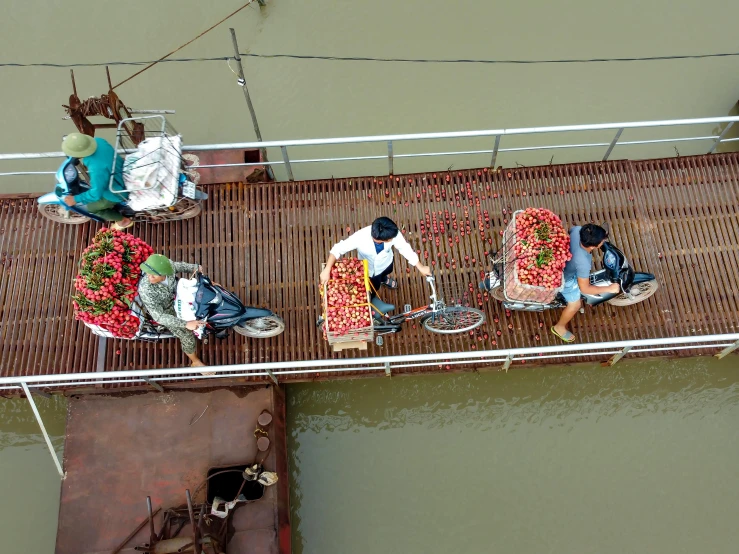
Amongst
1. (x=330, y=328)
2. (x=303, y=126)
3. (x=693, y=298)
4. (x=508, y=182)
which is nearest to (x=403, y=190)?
(x=508, y=182)

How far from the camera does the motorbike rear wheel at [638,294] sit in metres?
5.45

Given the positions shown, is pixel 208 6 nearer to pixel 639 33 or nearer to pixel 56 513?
pixel 639 33

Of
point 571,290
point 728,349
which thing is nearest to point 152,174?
point 571,290

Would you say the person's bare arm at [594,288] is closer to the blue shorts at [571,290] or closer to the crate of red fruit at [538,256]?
the blue shorts at [571,290]

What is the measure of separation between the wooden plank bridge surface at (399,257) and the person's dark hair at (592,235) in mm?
1499

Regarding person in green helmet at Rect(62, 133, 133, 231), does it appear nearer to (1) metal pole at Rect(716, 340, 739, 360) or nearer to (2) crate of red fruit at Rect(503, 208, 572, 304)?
(2) crate of red fruit at Rect(503, 208, 572, 304)

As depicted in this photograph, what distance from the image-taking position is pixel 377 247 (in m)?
4.93

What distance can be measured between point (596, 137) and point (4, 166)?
31.5 feet

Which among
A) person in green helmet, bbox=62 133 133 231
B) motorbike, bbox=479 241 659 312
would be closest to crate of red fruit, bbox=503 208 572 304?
motorbike, bbox=479 241 659 312

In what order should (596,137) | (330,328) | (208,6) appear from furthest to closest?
(208,6) < (596,137) < (330,328)

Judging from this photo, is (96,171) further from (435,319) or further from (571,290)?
(571,290)

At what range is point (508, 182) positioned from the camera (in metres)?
6.41

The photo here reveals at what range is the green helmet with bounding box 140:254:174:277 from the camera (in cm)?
439

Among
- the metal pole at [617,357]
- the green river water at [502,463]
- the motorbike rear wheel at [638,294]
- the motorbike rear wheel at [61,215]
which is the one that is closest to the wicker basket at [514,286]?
the motorbike rear wheel at [638,294]
